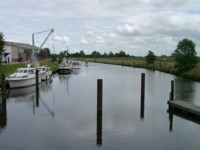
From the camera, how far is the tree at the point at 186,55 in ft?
254

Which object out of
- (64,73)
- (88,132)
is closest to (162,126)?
(88,132)

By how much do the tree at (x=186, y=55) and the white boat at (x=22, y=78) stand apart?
129 feet

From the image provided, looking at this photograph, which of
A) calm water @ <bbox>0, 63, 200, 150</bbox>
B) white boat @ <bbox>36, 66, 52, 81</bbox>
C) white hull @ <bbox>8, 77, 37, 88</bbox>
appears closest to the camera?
calm water @ <bbox>0, 63, 200, 150</bbox>

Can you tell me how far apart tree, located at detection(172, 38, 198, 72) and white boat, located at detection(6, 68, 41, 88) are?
39.4 metres

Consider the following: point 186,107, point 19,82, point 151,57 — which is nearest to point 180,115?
point 186,107

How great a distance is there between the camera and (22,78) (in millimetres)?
48656

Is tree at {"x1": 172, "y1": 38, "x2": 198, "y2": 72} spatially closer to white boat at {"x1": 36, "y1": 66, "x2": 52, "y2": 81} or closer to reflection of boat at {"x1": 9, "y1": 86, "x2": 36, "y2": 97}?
white boat at {"x1": 36, "y1": 66, "x2": 52, "y2": 81}

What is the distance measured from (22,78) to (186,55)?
4428 cm

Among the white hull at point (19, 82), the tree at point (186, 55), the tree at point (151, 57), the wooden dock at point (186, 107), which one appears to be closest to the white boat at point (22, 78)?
the white hull at point (19, 82)

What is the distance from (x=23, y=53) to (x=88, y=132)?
8997cm

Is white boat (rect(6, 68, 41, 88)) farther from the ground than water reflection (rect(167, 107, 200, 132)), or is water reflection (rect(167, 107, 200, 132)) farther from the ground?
white boat (rect(6, 68, 41, 88))

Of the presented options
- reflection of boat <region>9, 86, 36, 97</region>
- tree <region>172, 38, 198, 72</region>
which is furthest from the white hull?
tree <region>172, 38, 198, 72</region>

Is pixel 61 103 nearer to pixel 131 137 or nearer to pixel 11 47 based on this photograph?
pixel 131 137

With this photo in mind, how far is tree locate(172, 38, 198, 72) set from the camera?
77.5 m
